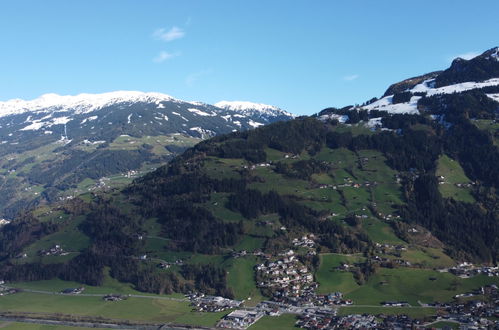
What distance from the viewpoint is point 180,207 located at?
645 feet

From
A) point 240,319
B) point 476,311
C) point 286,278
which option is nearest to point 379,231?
point 286,278

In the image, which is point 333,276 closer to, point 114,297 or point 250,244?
point 250,244

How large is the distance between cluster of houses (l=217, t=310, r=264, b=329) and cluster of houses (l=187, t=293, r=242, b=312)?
5.33 metres

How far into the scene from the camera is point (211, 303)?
144 m

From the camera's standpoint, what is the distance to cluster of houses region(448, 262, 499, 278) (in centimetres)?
15525

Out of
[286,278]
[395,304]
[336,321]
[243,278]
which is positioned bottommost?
[395,304]

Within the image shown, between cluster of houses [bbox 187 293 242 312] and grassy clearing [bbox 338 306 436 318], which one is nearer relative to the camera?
grassy clearing [bbox 338 306 436 318]

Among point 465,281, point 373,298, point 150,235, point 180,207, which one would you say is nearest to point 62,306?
point 150,235

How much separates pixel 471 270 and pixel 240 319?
71838mm

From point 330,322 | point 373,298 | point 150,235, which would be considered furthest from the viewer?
point 150,235

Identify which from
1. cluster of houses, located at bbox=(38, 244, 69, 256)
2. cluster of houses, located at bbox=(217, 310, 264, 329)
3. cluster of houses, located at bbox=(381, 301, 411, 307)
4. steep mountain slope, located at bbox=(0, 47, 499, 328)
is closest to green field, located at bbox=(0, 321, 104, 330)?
steep mountain slope, located at bbox=(0, 47, 499, 328)

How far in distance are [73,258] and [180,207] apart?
3978 centimetres

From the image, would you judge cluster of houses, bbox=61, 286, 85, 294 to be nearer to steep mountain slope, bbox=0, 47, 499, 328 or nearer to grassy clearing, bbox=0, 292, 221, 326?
grassy clearing, bbox=0, 292, 221, 326

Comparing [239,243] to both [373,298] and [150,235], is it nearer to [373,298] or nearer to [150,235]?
[150,235]
